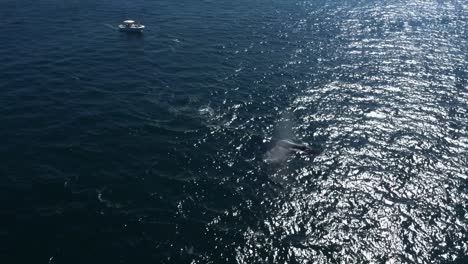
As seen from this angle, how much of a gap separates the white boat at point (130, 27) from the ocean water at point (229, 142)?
4167 mm

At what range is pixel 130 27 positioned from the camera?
125938 millimetres

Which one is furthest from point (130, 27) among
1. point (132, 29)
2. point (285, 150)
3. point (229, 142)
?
point (285, 150)

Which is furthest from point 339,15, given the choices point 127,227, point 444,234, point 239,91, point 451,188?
point 127,227

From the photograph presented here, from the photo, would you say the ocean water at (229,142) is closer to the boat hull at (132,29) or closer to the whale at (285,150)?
the whale at (285,150)

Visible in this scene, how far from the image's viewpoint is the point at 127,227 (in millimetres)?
59844

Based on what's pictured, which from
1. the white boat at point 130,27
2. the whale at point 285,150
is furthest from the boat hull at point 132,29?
the whale at point 285,150

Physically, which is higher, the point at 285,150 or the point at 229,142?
the point at 229,142

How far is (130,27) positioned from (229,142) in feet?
226

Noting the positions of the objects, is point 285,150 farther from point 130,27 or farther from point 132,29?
point 130,27

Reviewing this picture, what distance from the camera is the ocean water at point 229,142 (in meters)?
58.5

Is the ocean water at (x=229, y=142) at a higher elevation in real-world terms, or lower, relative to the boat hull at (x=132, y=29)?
lower

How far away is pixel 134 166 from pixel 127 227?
50.6 ft

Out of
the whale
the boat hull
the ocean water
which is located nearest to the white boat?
the boat hull

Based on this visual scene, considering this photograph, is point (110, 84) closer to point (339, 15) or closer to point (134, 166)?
point (134, 166)
